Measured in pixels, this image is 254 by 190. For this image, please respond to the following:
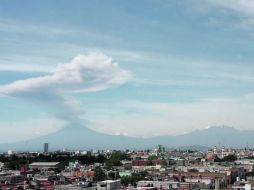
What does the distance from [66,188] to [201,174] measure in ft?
66.0

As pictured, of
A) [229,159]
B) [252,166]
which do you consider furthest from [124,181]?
[229,159]

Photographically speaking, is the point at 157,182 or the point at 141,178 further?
the point at 141,178

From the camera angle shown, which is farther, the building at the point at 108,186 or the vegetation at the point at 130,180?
the vegetation at the point at 130,180

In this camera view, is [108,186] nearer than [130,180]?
Yes

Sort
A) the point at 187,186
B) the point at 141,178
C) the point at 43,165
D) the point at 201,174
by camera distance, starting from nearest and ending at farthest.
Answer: the point at 187,186, the point at 141,178, the point at 201,174, the point at 43,165

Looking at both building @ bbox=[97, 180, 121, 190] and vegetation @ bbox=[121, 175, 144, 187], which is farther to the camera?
vegetation @ bbox=[121, 175, 144, 187]

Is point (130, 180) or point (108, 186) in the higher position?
point (130, 180)

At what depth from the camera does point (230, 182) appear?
174ft

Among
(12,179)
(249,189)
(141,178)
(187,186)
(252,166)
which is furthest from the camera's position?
(252,166)

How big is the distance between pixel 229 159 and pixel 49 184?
55.1m

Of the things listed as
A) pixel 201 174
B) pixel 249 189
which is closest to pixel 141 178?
pixel 201 174

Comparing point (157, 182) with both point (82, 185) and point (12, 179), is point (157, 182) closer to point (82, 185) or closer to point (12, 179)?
point (82, 185)

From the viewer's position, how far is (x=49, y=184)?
1596 inches

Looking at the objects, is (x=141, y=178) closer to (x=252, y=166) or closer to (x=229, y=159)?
(x=252, y=166)
